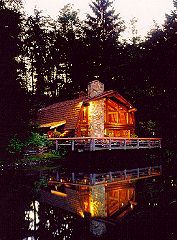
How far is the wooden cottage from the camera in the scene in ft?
108

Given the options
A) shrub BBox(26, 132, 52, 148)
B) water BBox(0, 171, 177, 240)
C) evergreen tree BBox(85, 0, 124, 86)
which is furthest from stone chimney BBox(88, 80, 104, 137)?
water BBox(0, 171, 177, 240)

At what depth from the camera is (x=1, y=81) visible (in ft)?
71.4

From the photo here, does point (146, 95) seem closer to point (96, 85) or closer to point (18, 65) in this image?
point (96, 85)

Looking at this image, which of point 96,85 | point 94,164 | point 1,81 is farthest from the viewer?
point 96,85

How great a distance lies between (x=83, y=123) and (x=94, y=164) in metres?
8.55

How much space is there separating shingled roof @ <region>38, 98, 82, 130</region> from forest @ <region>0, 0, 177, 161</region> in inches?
106

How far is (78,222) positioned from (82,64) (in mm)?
49647

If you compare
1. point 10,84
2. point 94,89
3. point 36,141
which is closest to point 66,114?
point 94,89

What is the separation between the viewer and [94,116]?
33750 mm

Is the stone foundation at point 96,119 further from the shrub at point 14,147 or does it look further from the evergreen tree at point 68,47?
the evergreen tree at point 68,47

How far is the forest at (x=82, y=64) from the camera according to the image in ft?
74.4

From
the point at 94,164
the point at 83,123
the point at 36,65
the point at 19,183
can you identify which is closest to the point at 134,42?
the point at 36,65

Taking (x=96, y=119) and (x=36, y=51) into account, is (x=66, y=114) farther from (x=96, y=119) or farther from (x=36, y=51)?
(x=36, y=51)

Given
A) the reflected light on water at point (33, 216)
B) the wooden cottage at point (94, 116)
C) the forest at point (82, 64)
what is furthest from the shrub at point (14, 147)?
the reflected light on water at point (33, 216)
